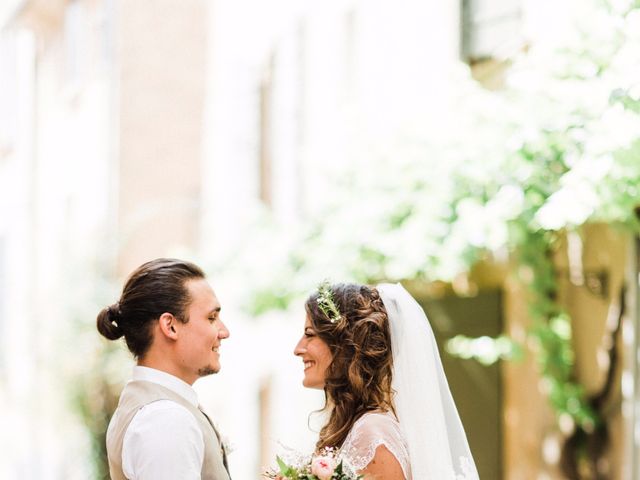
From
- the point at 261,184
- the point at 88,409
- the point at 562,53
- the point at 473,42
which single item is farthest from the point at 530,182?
the point at 88,409

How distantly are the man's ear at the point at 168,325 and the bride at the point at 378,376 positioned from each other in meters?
0.53

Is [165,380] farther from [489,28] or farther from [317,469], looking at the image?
[489,28]

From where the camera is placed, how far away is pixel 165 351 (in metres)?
3.69

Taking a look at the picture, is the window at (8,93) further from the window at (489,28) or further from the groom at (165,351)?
the groom at (165,351)

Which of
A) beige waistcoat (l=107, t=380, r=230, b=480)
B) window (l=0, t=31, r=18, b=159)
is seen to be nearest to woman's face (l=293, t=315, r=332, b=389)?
beige waistcoat (l=107, t=380, r=230, b=480)

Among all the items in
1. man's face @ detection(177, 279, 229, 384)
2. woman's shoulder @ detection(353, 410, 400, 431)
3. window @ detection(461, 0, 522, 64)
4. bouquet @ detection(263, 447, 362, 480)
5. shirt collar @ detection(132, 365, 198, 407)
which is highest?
window @ detection(461, 0, 522, 64)

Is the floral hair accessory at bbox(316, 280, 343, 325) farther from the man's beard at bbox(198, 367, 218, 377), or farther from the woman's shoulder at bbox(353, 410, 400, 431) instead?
the man's beard at bbox(198, 367, 218, 377)

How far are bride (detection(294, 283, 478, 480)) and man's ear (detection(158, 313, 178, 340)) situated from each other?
0.53 meters

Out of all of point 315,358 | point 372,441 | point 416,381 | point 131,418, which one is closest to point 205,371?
point 131,418

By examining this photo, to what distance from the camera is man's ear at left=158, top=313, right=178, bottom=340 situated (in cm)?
366

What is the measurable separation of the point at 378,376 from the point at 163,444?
95 centimetres

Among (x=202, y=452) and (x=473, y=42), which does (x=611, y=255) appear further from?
(x=202, y=452)

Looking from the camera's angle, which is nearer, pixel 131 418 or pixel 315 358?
pixel 131 418

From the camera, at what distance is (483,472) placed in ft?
30.2
